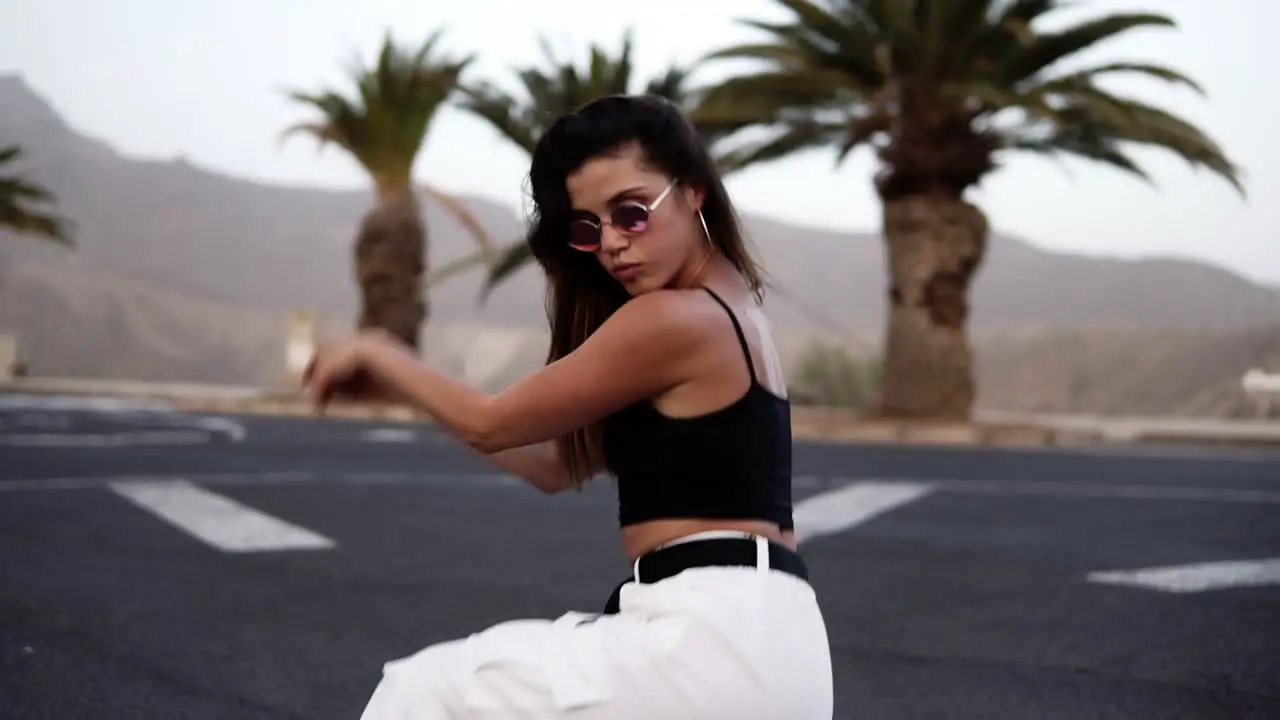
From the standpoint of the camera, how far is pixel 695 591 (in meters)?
2.01

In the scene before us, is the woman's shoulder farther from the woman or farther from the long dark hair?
the long dark hair

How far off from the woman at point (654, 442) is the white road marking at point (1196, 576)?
4385 mm

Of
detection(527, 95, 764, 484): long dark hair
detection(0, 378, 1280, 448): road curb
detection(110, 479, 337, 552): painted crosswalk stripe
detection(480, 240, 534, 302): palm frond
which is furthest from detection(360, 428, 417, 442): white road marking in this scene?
detection(527, 95, 764, 484): long dark hair

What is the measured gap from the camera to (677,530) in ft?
6.90

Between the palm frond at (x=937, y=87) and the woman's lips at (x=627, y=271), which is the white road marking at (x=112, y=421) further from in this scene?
the woman's lips at (x=627, y=271)

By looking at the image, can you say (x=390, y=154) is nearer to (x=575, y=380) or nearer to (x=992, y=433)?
(x=992, y=433)

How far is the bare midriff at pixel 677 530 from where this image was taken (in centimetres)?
210

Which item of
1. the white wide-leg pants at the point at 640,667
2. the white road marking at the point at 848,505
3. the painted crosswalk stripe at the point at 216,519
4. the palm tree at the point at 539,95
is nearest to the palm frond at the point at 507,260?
the palm tree at the point at 539,95

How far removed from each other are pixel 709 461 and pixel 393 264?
21885 mm

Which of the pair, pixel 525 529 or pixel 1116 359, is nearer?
pixel 525 529

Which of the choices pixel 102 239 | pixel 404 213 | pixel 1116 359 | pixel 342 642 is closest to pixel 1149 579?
pixel 342 642

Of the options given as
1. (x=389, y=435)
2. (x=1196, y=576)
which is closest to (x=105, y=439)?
(x=389, y=435)

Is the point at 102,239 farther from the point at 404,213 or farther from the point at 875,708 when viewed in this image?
the point at 875,708

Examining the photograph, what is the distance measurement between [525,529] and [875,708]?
13.1 ft
